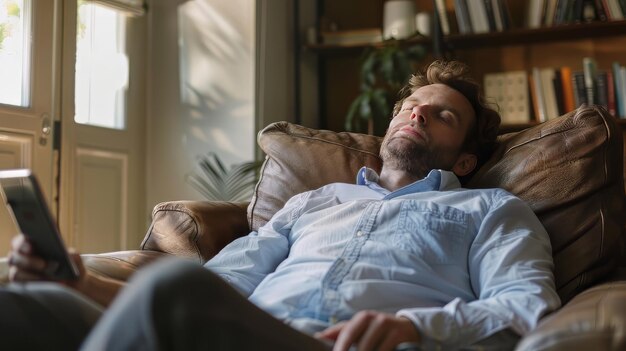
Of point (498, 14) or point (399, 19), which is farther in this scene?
point (399, 19)

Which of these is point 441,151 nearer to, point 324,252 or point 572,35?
point 324,252

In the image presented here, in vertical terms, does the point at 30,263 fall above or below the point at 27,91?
below

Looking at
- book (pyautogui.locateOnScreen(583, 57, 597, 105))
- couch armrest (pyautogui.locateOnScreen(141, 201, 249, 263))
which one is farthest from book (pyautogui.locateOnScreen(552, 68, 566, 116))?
couch armrest (pyautogui.locateOnScreen(141, 201, 249, 263))

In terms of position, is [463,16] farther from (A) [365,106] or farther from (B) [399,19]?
(A) [365,106]

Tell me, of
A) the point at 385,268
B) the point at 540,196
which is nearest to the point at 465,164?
the point at 540,196

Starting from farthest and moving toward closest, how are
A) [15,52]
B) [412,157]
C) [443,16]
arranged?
[443,16] → [15,52] → [412,157]

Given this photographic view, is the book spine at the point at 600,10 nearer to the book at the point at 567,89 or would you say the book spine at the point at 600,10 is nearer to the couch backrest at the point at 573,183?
the book at the point at 567,89

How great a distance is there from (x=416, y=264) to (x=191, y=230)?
613 mm

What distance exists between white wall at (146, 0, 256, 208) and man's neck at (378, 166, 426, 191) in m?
1.85

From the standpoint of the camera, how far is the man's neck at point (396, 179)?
1804 millimetres

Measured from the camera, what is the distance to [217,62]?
12.2 ft

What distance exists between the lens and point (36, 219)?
116cm

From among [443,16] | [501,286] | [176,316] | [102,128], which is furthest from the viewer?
[443,16]

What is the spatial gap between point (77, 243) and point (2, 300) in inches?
88.4
